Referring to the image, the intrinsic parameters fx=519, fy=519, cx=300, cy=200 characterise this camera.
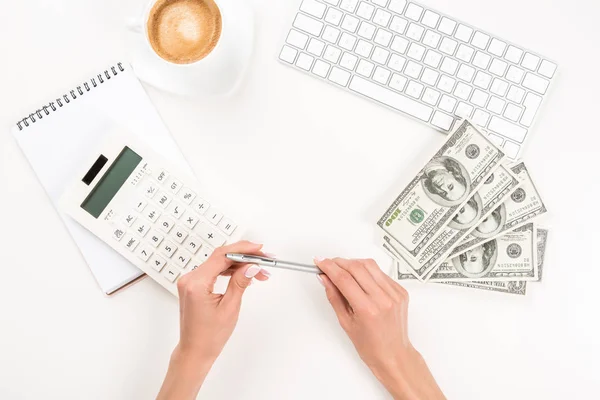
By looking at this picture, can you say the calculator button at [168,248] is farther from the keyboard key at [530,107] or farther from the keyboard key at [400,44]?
the keyboard key at [530,107]

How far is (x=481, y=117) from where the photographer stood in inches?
30.8

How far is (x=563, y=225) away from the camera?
2.63ft

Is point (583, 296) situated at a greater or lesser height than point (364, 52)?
lesser

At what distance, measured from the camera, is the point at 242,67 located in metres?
0.80

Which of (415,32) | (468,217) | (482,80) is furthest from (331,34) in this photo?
(468,217)

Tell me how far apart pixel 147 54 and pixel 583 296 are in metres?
0.76

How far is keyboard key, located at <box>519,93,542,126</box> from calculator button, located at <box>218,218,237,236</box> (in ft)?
1.52

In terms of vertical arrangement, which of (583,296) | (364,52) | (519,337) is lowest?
(519,337)

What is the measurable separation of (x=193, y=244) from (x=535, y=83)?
0.57 meters

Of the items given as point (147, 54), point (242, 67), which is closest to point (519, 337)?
point (242, 67)

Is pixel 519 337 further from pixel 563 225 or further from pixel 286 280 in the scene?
pixel 286 280

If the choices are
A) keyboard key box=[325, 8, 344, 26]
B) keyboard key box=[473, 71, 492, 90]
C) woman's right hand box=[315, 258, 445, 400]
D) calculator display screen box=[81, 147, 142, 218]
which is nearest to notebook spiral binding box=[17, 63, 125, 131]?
calculator display screen box=[81, 147, 142, 218]

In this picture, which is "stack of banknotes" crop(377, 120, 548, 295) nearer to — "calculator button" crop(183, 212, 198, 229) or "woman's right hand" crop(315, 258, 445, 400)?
"woman's right hand" crop(315, 258, 445, 400)

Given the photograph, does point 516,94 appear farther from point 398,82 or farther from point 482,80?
point 398,82
